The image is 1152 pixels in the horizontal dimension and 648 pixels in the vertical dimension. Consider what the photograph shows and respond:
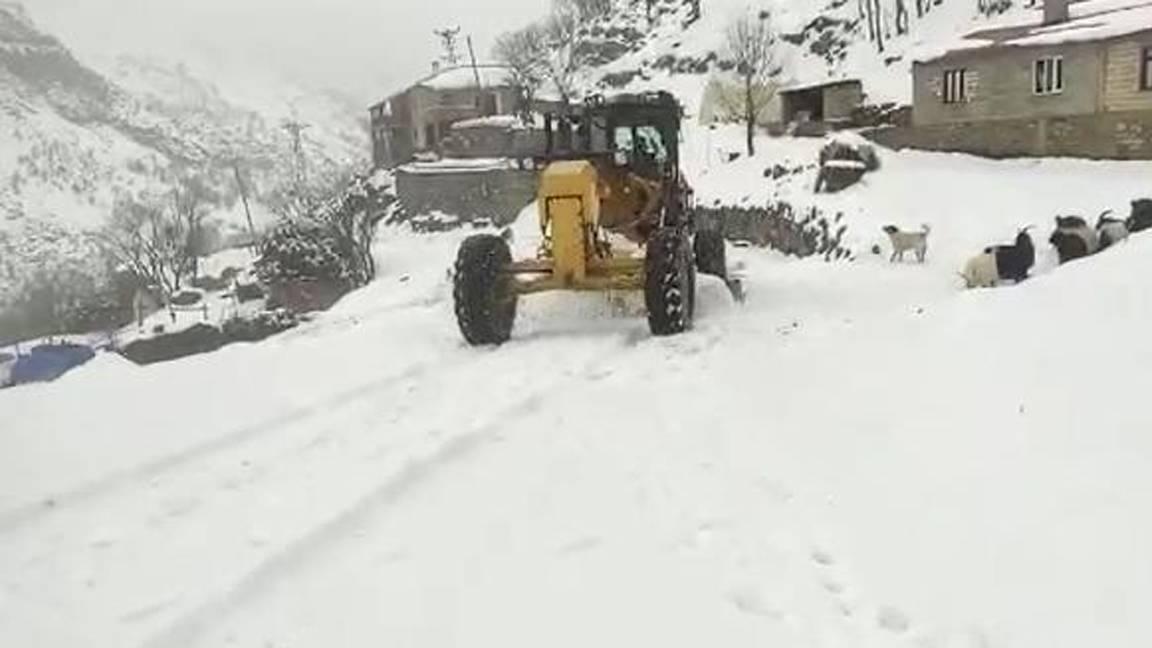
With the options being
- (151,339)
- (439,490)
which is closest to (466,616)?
(439,490)

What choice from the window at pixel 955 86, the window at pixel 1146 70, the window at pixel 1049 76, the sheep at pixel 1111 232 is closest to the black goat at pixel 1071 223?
the sheep at pixel 1111 232

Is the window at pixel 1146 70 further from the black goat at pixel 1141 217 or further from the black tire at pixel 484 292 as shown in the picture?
the black tire at pixel 484 292

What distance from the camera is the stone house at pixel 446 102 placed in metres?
57.8

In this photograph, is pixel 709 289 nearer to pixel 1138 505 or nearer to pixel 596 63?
pixel 1138 505

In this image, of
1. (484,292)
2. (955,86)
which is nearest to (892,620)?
(484,292)

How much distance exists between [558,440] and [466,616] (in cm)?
230

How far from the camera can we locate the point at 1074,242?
14.5m

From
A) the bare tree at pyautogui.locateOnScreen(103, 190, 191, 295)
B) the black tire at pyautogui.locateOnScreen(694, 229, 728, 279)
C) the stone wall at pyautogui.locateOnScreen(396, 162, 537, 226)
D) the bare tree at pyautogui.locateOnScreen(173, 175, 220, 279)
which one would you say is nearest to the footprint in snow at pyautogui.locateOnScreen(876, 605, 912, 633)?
the black tire at pyautogui.locateOnScreen(694, 229, 728, 279)

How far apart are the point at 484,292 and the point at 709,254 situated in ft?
14.5

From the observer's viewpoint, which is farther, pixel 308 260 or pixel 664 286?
pixel 308 260

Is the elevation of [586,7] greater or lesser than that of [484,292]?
greater

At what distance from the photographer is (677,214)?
36.2 ft

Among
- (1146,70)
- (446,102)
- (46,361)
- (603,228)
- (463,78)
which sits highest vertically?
(463,78)

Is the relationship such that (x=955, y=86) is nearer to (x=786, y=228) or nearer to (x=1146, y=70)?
(x=1146, y=70)
